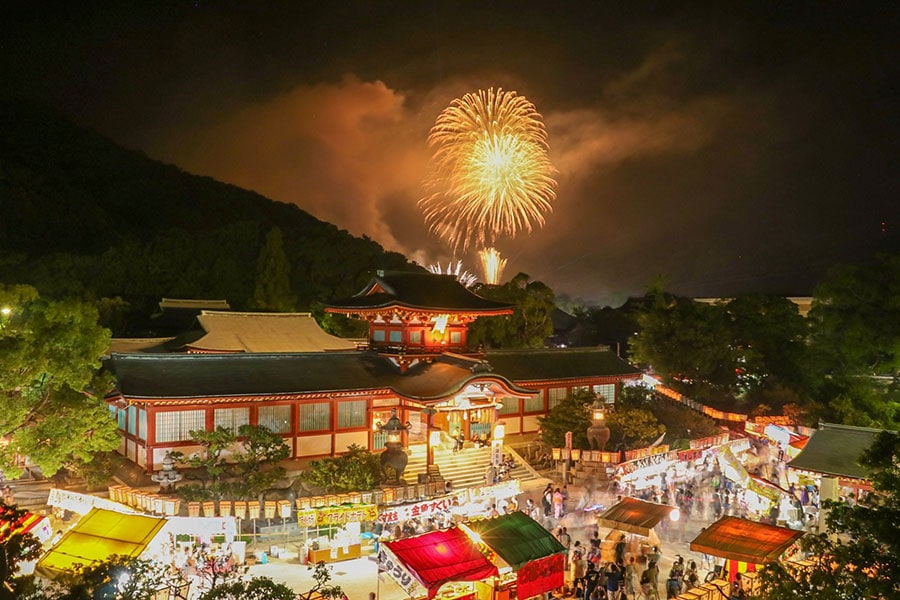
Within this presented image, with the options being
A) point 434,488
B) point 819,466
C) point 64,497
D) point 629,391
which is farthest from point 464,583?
point 629,391

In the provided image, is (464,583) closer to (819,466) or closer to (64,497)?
(64,497)

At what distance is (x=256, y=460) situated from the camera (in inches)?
814

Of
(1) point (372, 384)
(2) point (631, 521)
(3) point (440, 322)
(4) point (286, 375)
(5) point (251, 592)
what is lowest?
(2) point (631, 521)

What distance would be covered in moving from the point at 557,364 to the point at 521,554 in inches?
719

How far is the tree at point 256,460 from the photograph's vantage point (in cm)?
1970

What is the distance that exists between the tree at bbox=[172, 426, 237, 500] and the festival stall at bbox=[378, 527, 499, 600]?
7.78 metres

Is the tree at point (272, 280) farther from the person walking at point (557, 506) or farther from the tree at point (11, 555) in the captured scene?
the tree at point (11, 555)

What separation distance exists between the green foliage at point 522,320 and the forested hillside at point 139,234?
17.6 metres

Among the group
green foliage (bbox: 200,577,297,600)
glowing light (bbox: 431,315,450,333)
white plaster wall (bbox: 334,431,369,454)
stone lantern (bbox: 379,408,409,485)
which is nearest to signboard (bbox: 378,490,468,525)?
stone lantern (bbox: 379,408,409,485)

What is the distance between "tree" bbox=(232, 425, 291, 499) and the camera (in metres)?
19.7

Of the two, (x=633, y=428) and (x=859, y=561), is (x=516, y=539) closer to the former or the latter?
(x=859, y=561)

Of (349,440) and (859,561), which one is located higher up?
(859,561)

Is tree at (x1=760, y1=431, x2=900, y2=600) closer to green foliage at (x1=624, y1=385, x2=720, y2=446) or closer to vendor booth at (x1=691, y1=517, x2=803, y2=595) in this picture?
vendor booth at (x1=691, y1=517, x2=803, y2=595)

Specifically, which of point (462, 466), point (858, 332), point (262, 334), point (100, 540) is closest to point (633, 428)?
point (462, 466)
